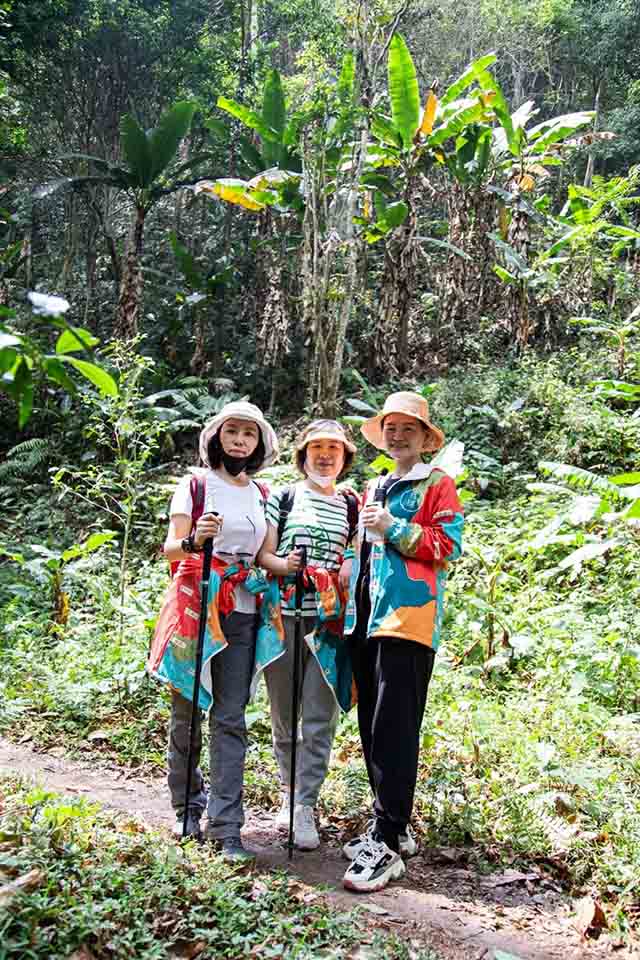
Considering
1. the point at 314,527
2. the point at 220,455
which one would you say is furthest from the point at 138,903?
the point at 220,455

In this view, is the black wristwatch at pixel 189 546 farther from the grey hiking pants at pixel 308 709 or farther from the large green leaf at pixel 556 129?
the large green leaf at pixel 556 129

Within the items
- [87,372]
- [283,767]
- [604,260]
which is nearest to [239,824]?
[283,767]

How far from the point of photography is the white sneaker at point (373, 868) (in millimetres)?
3414

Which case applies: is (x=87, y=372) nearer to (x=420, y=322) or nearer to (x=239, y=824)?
(x=239, y=824)

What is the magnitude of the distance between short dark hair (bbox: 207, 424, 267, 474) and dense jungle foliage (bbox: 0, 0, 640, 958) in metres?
1.07

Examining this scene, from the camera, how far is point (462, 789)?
421cm

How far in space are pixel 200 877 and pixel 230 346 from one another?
37.4 feet

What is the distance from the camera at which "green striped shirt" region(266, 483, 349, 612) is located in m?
3.95

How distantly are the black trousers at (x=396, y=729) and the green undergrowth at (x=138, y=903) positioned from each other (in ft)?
1.54

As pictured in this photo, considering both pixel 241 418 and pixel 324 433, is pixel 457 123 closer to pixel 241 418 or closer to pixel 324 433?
pixel 324 433

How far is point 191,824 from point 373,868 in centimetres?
84

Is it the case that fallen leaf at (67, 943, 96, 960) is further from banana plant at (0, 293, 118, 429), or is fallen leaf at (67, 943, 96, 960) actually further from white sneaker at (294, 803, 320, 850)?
banana plant at (0, 293, 118, 429)

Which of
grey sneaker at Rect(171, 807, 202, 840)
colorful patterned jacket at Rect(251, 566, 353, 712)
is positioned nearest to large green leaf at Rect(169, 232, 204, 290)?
colorful patterned jacket at Rect(251, 566, 353, 712)

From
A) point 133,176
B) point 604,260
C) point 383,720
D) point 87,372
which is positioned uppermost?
point 133,176
